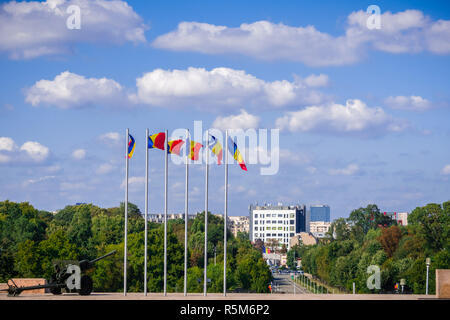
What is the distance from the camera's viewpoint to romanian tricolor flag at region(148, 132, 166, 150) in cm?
4250

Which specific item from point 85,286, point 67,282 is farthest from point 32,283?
point 85,286

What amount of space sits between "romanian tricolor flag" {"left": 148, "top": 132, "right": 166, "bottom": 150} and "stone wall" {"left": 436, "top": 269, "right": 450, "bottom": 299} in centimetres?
1795

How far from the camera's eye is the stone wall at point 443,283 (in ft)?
131

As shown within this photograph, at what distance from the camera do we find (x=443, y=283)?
39.8 m

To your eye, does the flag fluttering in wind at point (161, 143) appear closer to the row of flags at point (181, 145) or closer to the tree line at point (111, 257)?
the row of flags at point (181, 145)

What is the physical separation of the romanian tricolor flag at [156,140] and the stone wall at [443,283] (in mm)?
17953

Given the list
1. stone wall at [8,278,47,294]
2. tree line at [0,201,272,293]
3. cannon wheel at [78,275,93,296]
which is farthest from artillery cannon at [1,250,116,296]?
tree line at [0,201,272,293]

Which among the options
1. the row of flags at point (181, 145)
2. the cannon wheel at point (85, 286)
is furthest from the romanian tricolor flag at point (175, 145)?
the cannon wheel at point (85, 286)

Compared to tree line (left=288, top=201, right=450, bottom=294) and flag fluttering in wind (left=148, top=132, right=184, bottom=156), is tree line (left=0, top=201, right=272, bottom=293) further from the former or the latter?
flag fluttering in wind (left=148, top=132, right=184, bottom=156)

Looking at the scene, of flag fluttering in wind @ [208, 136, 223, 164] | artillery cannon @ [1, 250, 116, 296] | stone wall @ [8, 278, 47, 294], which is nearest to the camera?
artillery cannon @ [1, 250, 116, 296]

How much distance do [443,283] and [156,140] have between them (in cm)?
1890
